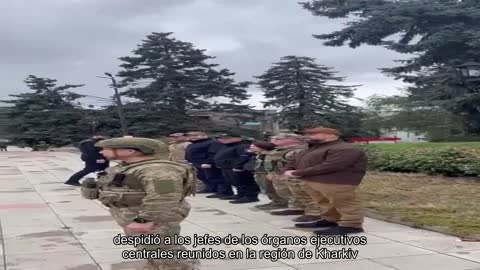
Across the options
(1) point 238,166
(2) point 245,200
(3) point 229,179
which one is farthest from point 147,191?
(3) point 229,179

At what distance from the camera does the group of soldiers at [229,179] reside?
5.31 metres

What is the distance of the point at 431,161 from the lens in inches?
639

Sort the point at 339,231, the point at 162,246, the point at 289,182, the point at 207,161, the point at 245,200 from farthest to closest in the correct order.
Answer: the point at 207,161, the point at 245,200, the point at 289,182, the point at 339,231, the point at 162,246

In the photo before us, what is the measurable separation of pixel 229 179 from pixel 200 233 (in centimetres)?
420

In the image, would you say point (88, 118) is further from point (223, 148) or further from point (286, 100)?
point (223, 148)

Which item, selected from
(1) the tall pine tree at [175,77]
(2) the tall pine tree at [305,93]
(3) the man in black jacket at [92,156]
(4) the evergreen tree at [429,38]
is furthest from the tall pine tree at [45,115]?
(3) the man in black jacket at [92,156]

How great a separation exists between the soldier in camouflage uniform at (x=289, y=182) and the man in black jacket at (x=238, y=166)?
4.21 ft

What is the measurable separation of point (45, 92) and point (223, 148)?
1774 inches

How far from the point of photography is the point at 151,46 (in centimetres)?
4388

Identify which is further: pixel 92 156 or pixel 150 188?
pixel 92 156

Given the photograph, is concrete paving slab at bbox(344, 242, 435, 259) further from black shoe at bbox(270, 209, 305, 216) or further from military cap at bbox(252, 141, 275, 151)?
military cap at bbox(252, 141, 275, 151)

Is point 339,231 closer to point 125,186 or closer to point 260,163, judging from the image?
point 260,163

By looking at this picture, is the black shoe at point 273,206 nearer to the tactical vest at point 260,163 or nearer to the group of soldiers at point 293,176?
the group of soldiers at point 293,176

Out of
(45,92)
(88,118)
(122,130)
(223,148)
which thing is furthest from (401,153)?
(45,92)
